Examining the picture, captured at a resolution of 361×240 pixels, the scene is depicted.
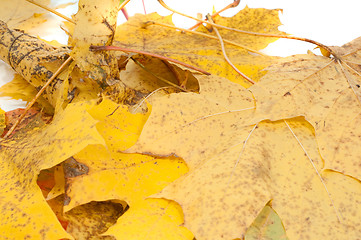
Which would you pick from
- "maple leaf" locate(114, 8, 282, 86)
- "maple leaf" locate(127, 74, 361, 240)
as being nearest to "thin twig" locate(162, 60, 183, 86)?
"maple leaf" locate(114, 8, 282, 86)

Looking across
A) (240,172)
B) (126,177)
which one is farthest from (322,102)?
(126,177)

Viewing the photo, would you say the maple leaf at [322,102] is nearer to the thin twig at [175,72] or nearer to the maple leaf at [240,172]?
the maple leaf at [240,172]

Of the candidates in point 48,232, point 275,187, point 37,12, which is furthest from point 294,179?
point 37,12

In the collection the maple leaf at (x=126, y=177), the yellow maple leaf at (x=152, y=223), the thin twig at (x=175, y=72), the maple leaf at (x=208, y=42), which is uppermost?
the maple leaf at (x=208, y=42)

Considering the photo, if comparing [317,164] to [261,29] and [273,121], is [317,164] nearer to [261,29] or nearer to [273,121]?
[273,121]

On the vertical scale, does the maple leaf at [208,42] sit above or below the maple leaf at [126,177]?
above

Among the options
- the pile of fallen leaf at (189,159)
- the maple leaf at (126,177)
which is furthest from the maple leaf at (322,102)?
the maple leaf at (126,177)

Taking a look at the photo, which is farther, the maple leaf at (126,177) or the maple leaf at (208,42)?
the maple leaf at (208,42)

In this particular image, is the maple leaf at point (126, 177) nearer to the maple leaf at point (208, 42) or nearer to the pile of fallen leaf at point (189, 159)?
the pile of fallen leaf at point (189, 159)
